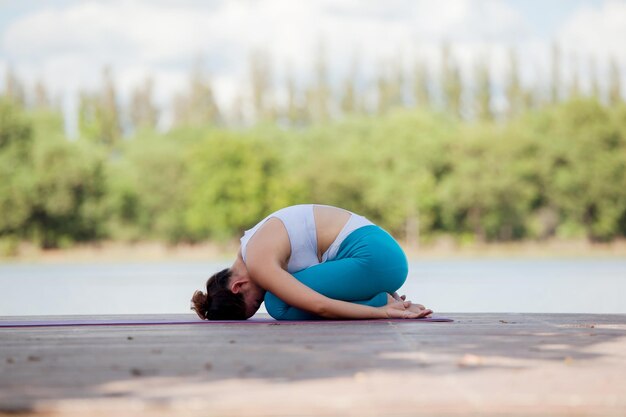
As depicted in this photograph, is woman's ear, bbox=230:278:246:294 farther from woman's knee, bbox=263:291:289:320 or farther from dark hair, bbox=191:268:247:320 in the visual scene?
woman's knee, bbox=263:291:289:320

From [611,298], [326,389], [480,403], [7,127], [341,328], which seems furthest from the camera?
[7,127]

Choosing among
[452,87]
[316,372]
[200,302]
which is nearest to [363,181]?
[452,87]

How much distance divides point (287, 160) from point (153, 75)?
1254 inches

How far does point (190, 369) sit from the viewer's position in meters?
2.70

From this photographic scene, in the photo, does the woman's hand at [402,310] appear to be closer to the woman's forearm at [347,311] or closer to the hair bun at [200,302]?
the woman's forearm at [347,311]

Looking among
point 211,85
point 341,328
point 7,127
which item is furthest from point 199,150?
point 341,328

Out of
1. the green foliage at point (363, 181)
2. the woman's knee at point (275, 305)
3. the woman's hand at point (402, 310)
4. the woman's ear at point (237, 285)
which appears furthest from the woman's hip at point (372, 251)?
the green foliage at point (363, 181)

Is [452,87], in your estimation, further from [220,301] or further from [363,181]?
[220,301]

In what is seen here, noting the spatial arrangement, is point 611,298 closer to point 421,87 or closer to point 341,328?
point 341,328

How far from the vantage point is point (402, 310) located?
181 inches

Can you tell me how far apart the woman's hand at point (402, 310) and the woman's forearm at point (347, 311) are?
0.04 meters

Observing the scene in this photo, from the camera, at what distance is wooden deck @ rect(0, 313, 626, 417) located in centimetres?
211

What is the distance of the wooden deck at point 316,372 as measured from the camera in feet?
6.92

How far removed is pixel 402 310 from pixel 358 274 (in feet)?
1.00
